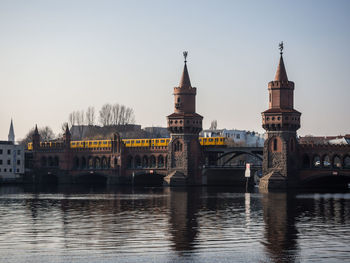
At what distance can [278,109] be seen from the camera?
357 feet

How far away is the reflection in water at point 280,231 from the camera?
34375mm

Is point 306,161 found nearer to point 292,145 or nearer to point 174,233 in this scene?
point 292,145

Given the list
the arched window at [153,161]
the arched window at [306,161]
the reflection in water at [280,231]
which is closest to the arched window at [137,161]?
the arched window at [153,161]

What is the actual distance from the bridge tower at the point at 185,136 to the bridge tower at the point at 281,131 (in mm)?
15906

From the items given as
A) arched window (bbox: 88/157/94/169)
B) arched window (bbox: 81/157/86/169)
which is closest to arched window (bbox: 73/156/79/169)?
arched window (bbox: 81/157/86/169)

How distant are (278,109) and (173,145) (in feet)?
75.4

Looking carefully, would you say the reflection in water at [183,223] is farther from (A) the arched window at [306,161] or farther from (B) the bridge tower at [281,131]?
(A) the arched window at [306,161]

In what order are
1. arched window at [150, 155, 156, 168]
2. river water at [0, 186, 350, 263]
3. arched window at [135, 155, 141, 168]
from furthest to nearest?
arched window at [135, 155, 141, 168], arched window at [150, 155, 156, 168], river water at [0, 186, 350, 263]

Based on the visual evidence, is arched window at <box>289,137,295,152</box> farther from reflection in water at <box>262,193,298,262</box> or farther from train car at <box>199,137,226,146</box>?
reflection in water at <box>262,193,298,262</box>

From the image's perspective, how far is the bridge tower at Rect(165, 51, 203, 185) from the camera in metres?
120

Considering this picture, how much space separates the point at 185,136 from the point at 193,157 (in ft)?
13.9

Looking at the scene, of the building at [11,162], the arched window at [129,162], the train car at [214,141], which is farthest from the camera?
the building at [11,162]

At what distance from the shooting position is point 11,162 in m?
141

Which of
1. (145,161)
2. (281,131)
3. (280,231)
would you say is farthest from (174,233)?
(145,161)
